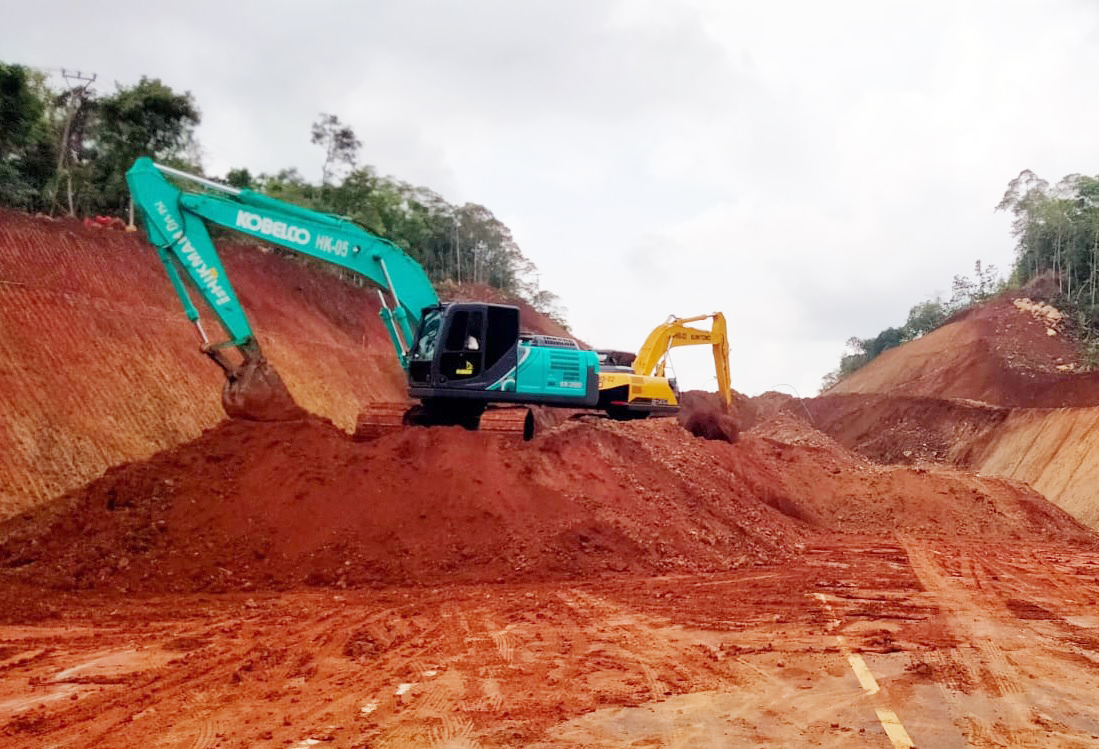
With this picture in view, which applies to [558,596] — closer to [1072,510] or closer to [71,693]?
[71,693]

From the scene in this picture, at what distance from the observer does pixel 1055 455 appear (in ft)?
90.6

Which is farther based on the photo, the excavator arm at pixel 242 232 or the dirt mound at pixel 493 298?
the dirt mound at pixel 493 298

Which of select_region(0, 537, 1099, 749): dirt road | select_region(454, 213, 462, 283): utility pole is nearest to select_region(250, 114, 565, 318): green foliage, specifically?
select_region(454, 213, 462, 283): utility pole

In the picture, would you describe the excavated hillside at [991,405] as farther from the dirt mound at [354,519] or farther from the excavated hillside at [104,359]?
Answer: the excavated hillside at [104,359]

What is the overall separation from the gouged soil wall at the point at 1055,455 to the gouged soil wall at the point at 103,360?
19916 mm

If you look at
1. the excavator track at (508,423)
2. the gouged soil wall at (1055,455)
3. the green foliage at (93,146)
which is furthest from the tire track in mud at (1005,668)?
the green foliage at (93,146)

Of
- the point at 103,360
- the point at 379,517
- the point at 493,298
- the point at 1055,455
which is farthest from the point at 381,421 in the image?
the point at 493,298

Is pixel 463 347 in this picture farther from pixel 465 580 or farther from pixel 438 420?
pixel 465 580

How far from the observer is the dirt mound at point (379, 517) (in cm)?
1059

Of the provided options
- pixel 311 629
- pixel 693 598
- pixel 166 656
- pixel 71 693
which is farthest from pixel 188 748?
pixel 693 598

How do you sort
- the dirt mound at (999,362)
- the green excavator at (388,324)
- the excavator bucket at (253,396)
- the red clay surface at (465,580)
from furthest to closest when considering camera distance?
the dirt mound at (999,362), the green excavator at (388,324), the excavator bucket at (253,396), the red clay surface at (465,580)

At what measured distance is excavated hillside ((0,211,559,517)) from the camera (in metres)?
14.8

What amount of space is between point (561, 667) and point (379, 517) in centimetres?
529

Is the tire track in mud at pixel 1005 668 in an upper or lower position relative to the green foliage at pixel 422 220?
lower
